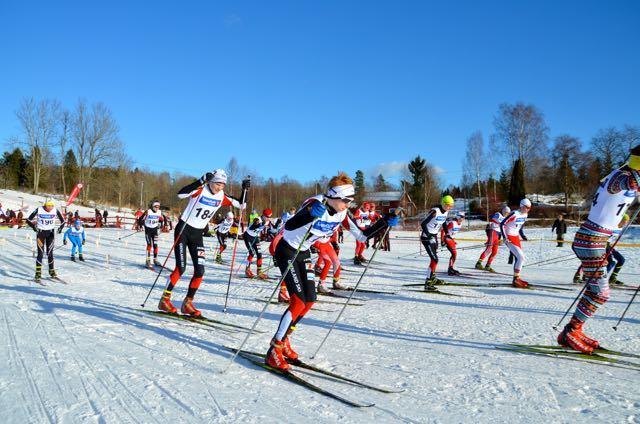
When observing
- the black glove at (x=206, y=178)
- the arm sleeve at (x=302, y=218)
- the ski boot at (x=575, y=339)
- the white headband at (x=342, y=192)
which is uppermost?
the black glove at (x=206, y=178)

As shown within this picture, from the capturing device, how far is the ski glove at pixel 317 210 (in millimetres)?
4512

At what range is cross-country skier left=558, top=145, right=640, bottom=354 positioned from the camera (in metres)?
4.98

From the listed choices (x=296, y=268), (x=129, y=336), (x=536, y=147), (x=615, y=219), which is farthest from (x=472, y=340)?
(x=536, y=147)

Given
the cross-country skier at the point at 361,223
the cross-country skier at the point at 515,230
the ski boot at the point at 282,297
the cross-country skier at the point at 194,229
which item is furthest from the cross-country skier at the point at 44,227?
the cross-country skier at the point at 515,230

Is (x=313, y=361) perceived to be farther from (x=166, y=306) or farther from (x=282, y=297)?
(x=282, y=297)

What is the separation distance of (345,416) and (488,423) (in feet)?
3.64

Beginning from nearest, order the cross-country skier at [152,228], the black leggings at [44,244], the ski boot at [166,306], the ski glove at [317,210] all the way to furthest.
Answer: the ski glove at [317,210], the ski boot at [166,306], the black leggings at [44,244], the cross-country skier at [152,228]

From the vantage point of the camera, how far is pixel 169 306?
6.94 m

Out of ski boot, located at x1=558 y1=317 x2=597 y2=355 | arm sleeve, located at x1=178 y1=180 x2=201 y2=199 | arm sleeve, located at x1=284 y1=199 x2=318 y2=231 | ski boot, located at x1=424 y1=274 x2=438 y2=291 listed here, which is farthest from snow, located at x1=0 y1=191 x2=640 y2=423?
arm sleeve, located at x1=178 y1=180 x2=201 y2=199

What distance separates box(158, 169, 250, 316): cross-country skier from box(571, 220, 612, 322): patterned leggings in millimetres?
5433

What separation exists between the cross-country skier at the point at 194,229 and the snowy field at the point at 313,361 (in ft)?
1.71

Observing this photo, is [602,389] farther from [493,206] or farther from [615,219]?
[493,206]

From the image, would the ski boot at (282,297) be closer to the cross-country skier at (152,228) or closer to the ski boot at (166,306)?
the ski boot at (166,306)

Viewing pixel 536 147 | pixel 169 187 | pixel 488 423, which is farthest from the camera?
pixel 169 187
